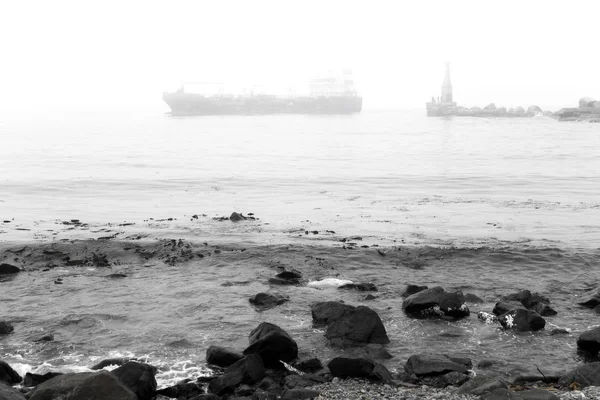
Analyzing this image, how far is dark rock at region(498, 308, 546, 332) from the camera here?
44.4 feet

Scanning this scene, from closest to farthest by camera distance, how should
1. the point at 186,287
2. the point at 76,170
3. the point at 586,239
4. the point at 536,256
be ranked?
the point at 186,287
the point at 536,256
the point at 586,239
the point at 76,170

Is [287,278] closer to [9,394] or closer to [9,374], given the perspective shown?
[9,374]

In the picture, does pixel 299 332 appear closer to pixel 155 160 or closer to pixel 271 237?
pixel 271 237

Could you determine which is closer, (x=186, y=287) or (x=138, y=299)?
(x=138, y=299)

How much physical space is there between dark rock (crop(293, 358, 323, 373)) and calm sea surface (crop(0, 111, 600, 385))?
1192mm

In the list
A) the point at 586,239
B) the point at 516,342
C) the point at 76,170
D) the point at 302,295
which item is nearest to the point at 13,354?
the point at 302,295

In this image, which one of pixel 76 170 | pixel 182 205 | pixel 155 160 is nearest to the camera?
pixel 182 205

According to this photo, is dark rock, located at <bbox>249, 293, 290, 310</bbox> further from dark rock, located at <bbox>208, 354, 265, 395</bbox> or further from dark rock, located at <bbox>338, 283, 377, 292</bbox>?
dark rock, located at <bbox>208, 354, 265, 395</bbox>

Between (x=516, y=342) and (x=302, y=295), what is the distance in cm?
538

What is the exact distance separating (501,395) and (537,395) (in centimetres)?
59

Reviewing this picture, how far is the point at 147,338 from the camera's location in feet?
43.8

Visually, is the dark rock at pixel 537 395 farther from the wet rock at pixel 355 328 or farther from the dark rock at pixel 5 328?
the dark rock at pixel 5 328

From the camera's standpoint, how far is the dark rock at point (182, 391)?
34.7ft

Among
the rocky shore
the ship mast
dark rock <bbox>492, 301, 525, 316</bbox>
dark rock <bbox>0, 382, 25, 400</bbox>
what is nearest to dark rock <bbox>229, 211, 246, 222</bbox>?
the rocky shore
